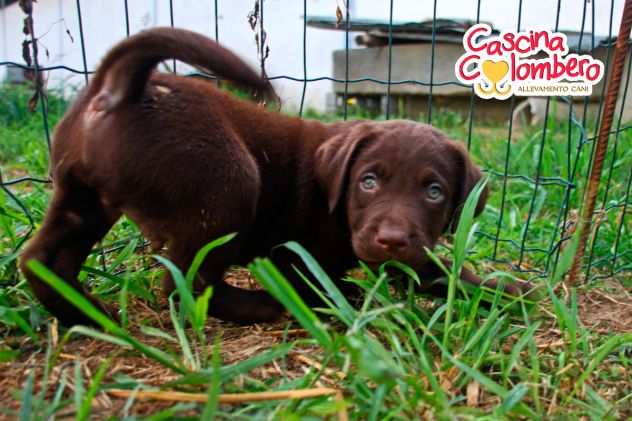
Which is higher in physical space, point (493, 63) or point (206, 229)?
point (493, 63)

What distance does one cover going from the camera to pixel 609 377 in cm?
210

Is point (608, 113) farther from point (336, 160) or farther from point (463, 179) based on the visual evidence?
point (336, 160)

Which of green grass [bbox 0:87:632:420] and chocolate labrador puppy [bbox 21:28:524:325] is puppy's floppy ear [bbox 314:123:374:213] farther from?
green grass [bbox 0:87:632:420]

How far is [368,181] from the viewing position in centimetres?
245

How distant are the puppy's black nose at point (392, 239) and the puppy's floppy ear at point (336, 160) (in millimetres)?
322

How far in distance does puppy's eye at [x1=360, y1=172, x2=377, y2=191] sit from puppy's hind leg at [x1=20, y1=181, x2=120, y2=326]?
945 millimetres

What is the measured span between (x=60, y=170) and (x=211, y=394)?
1.13m

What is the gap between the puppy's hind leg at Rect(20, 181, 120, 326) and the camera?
2.11 m

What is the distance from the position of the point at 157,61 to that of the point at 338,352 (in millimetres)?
1064

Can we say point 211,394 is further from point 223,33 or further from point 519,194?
point 223,33

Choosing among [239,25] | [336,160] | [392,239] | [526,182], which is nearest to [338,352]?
[392,239]

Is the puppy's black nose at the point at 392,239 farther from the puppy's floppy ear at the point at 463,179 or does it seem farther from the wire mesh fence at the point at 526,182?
the wire mesh fence at the point at 526,182

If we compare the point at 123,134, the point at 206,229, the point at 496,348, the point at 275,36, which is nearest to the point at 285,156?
the point at 206,229

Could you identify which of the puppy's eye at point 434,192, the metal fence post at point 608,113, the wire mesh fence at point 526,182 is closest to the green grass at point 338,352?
the wire mesh fence at point 526,182
